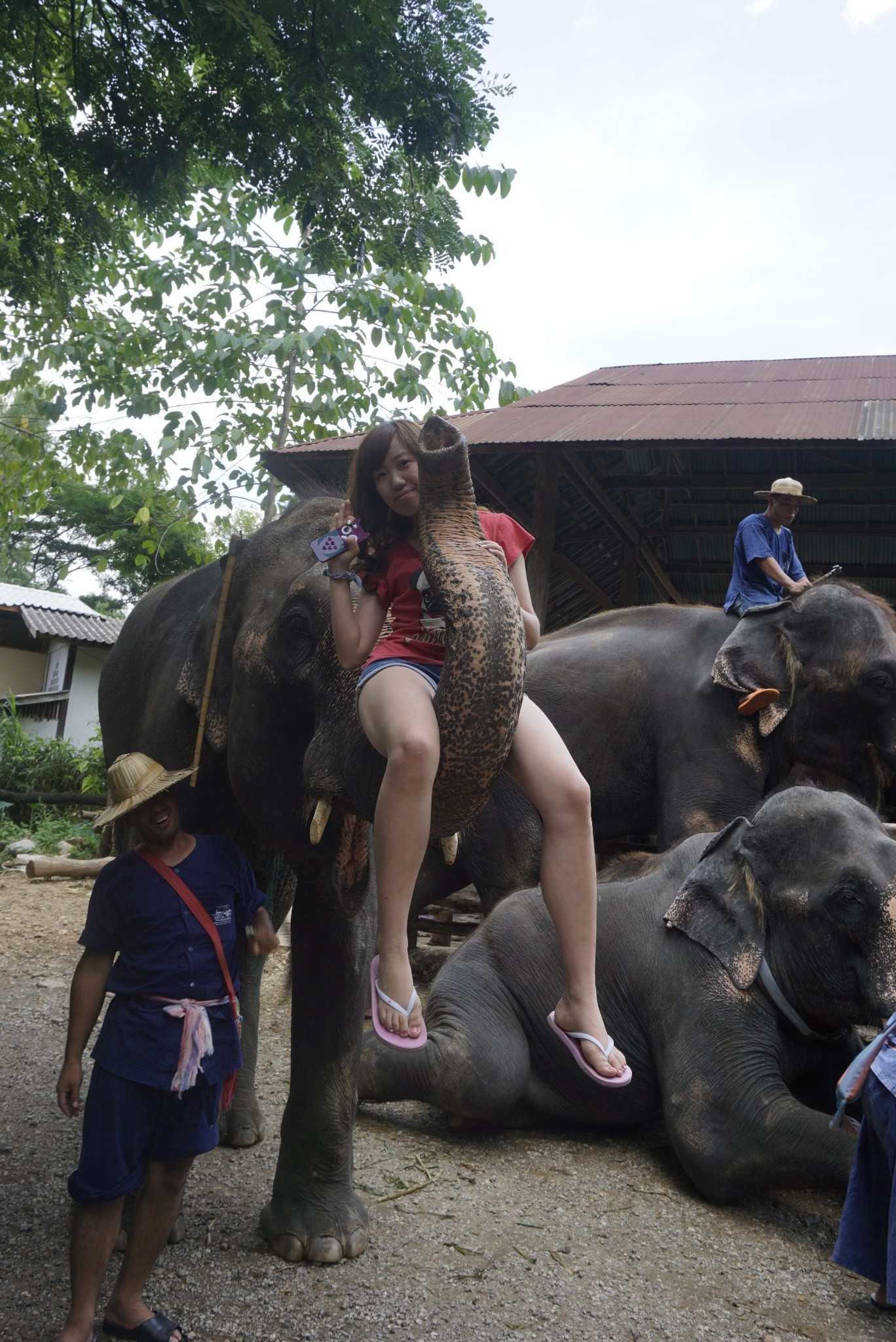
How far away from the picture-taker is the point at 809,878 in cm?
373

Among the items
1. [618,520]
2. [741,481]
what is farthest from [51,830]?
[741,481]

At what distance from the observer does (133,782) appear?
2619 millimetres

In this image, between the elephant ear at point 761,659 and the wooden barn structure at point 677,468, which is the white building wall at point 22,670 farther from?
the elephant ear at point 761,659

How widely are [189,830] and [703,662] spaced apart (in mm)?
3274

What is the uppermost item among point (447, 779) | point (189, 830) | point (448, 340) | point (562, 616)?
point (448, 340)

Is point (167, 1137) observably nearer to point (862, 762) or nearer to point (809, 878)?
point (809, 878)

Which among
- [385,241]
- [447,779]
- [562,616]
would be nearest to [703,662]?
[385,241]

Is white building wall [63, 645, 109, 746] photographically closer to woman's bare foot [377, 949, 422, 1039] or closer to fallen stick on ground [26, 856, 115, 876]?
fallen stick on ground [26, 856, 115, 876]

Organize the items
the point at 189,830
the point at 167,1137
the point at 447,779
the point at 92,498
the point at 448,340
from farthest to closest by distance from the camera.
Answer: the point at 92,498
the point at 448,340
the point at 189,830
the point at 167,1137
the point at 447,779

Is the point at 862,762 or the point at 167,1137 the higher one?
the point at 862,762

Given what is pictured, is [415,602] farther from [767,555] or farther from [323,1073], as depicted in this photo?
[767,555]

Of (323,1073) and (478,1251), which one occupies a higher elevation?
(323,1073)

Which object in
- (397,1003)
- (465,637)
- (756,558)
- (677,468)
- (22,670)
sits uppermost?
(677,468)

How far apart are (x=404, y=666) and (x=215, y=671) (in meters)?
1.33
